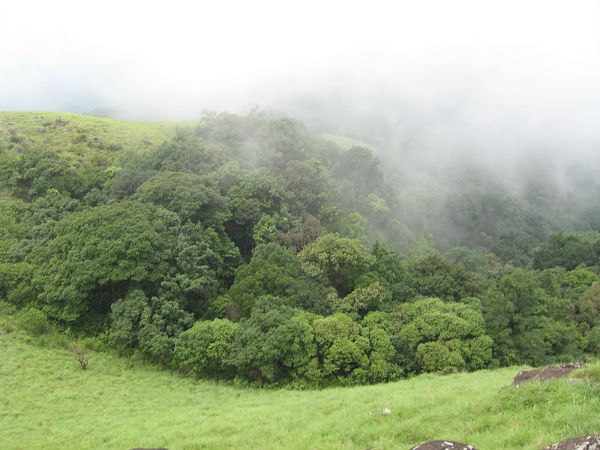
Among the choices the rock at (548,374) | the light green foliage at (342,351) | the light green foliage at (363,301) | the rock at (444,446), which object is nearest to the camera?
Result: the rock at (444,446)

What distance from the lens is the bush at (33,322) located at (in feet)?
86.8

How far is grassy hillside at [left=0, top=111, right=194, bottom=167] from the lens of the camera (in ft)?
172

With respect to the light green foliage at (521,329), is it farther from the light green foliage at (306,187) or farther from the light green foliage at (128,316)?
the light green foliage at (306,187)

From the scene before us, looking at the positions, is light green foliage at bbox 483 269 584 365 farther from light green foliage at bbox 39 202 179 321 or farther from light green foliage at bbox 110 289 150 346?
light green foliage at bbox 39 202 179 321

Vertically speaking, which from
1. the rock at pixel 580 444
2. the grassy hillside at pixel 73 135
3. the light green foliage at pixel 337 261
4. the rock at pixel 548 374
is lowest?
the light green foliage at pixel 337 261

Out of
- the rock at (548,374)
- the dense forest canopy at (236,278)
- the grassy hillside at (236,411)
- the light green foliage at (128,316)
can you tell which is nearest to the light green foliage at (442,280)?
the dense forest canopy at (236,278)

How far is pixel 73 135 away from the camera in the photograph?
57125 millimetres

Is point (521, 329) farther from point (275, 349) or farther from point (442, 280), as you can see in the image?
point (275, 349)

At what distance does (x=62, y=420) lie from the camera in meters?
16.9

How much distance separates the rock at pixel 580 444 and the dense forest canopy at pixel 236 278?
17.4 meters

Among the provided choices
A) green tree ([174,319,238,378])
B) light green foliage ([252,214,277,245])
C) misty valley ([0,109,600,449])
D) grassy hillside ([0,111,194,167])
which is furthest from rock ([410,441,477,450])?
grassy hillside ([0,111,194,167])

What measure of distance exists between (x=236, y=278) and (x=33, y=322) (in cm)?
1424

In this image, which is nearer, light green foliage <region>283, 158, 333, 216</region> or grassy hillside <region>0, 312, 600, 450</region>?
grassy hillside <region>0, 312, 600, 450</region>

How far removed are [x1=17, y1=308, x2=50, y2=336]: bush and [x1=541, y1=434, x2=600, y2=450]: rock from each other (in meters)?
29.8
